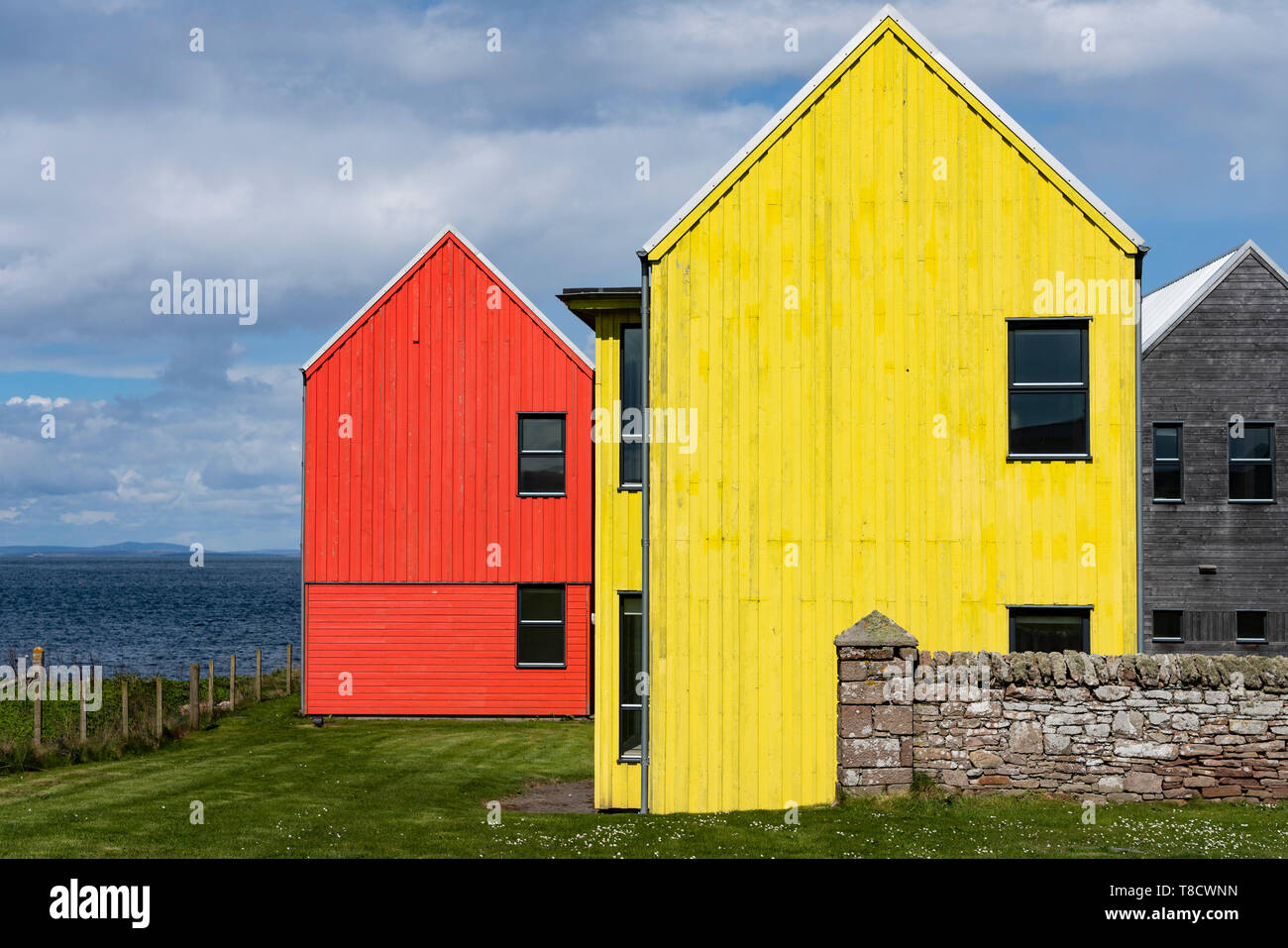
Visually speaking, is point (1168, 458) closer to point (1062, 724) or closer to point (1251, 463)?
point (1251, 463)

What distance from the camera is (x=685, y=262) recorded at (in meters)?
14.8

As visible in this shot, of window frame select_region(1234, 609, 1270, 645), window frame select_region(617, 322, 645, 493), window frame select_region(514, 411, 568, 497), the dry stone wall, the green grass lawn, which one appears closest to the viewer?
the green grass lawn

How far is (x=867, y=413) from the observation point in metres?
14.4

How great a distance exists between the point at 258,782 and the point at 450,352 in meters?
12.7

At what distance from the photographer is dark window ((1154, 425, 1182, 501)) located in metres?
29.4

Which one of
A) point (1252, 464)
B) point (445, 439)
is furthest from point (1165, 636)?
point (445, 439)

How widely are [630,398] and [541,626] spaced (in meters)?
12.9

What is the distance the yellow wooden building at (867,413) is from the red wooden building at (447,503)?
1336 centimetres

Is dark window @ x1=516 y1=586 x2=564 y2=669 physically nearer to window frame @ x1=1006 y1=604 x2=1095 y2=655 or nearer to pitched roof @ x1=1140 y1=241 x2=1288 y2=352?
window frame @ x1=1006 y1=604 x2=1095 y2=655

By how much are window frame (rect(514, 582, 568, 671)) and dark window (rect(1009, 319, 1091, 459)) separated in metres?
15.6

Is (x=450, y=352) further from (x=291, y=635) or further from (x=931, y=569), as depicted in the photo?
(x=291, y=635)

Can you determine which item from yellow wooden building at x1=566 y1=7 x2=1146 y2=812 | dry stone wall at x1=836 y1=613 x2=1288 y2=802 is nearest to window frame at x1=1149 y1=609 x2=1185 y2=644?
yellow wooden building at x1=566 y1=7 x2=1146 y2=812

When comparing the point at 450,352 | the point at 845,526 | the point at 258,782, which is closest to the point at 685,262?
the point at 845,526
